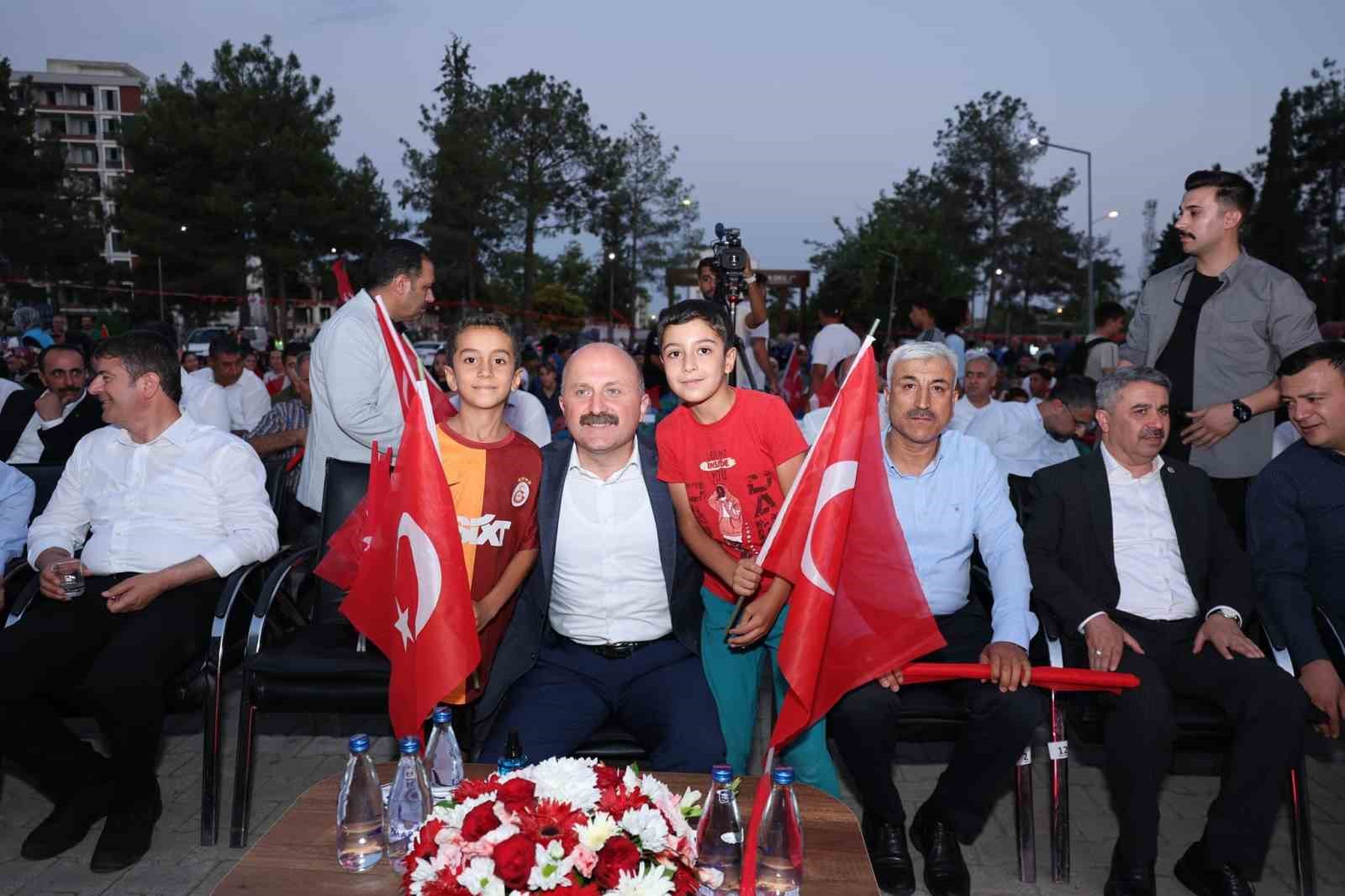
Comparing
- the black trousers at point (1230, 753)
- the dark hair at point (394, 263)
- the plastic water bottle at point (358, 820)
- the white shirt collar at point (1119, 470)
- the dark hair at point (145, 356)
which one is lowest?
the black trousers at point (1230, 753)

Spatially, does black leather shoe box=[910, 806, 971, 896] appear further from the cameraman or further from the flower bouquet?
the cameraman

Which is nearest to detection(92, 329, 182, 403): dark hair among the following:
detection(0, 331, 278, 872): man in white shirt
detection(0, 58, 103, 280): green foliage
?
detection(0, 331, 278, 872): man in white shirt

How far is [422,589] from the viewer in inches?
112

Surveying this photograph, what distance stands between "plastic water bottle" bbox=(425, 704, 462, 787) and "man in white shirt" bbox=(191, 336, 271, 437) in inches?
205

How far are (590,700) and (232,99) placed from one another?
39.8 metres

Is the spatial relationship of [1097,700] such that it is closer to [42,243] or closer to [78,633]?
[78,633]

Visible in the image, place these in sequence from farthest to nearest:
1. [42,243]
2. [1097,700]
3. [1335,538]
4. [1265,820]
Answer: [42,243]
[1335,538]
[1097,700]
[1265,820]

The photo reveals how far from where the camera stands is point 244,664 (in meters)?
3.38

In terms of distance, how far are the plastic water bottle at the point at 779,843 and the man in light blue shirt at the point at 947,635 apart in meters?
1.10

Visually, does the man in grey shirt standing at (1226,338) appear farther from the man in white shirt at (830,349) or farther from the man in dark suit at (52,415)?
the man in dark suit at (52,415)

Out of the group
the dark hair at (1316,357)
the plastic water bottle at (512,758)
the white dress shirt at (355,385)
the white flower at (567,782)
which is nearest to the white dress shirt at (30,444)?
the white dress shirt at (355,385)

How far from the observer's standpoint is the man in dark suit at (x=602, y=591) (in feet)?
10.2

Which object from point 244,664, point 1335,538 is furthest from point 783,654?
point 1335,538

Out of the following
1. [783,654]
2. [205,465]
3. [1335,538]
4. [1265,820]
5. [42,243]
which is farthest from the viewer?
[42,243]
